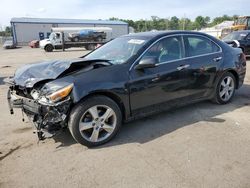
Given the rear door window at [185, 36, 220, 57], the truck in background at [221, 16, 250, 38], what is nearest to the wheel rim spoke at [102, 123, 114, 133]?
the rear door window at [185, 36, 220, 57]

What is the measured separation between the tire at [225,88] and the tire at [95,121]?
2.46m

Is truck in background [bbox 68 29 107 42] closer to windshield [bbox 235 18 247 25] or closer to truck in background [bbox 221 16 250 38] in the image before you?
truck in background [bbox 221 16 250 38]

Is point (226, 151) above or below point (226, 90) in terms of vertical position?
below

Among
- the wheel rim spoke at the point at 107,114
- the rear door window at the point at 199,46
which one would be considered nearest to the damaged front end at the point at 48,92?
the wheel rim spoke at the point at 107,114

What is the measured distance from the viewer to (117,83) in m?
3.72

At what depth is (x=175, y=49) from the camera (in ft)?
14.8

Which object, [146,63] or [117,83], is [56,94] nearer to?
[117,83]

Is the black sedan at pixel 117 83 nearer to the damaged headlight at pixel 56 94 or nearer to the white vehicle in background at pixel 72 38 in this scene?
the damaged headlight at pixel 56 94

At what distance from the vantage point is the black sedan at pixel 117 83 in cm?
344

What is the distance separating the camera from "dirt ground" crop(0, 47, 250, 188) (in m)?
2.89

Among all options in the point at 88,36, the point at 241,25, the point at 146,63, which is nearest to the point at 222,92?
the point at 146,63

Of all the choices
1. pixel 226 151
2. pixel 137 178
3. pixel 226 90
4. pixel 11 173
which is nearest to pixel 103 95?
pixel 137 178

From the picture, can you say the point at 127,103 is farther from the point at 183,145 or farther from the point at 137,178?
the point at 137,178

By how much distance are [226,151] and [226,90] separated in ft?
7.31
